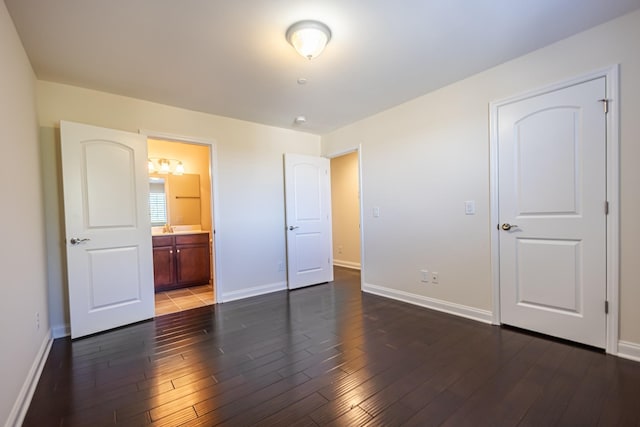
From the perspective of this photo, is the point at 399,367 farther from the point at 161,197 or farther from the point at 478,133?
the point at 161,197

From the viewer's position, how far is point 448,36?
85.7 inches

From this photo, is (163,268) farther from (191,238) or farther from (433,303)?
(433,303)

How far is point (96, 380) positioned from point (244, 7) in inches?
105

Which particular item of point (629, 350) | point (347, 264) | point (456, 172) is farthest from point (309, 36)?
point (347, 264)

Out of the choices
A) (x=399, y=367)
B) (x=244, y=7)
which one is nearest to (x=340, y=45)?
(x=244, y=7)

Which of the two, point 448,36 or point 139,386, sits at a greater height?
point 448,36

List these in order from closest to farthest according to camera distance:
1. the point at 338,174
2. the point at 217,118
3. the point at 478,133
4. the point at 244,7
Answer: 1. the point at 244,7
2. the point at 478,133
3. the point at 217,118
4. the point at 338,174

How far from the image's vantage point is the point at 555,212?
2379 mm

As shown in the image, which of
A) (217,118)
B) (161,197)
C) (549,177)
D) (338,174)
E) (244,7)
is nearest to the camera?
(244,7)

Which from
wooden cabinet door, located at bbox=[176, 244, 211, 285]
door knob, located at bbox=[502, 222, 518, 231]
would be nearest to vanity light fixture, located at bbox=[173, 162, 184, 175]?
wooden cabinet door, located at bbox=[176, 244, 211, 285]

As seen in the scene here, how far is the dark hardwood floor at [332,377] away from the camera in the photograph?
157 cm

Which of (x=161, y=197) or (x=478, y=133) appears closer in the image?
(x=478, y=133)

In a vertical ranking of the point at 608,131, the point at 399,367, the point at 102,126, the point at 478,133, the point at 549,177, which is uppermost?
the point at 102,126

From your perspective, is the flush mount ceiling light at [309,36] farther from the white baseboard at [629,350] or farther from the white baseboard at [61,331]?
the white baseboard at [61,331]
